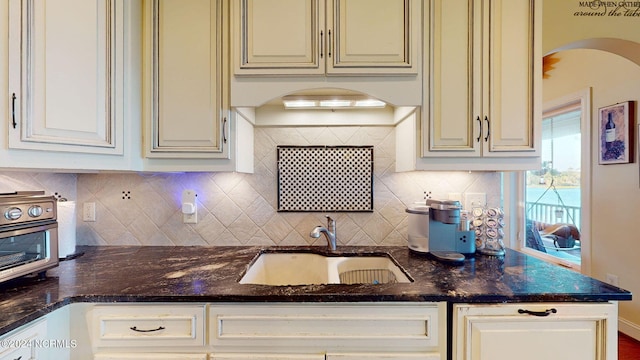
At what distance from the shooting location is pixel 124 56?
1.30 m

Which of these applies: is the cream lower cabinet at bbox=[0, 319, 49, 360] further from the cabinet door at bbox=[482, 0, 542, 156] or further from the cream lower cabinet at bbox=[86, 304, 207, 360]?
the cabinet door at bbox=[482, 0, 542, 156]

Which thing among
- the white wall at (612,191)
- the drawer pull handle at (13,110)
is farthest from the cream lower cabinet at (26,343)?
the white wall at (612,191)

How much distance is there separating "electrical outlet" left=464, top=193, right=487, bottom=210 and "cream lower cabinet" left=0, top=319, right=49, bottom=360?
2024mm

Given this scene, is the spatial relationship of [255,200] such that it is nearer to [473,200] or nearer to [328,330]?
[328,330]

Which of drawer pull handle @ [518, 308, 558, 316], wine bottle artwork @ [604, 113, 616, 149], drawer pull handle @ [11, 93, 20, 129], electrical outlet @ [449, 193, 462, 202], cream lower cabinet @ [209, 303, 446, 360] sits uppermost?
wine bottle artwork @ [604, 113, 616, 149]

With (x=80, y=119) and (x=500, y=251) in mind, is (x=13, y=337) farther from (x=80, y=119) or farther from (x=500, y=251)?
(x=500, y=251)

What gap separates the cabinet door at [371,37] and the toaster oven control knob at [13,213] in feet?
4.57

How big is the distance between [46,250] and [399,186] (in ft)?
5.80

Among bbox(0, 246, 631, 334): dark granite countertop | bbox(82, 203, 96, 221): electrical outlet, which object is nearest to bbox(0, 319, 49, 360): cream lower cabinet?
bbox(0, 246, 631, 334): dark granite countertop

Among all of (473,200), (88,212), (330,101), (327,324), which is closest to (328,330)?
(327,324)

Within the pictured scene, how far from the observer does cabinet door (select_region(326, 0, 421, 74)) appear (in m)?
1.31

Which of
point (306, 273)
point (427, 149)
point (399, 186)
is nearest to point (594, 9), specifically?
point (427, 149)

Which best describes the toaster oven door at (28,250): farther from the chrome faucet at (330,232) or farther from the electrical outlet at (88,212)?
the chrome faucet at (330,232)

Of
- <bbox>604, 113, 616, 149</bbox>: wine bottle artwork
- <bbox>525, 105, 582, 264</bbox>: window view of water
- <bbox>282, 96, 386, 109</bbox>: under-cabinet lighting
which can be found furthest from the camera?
<bbox>525, 105, 582, 264</bbox>: window view of water
